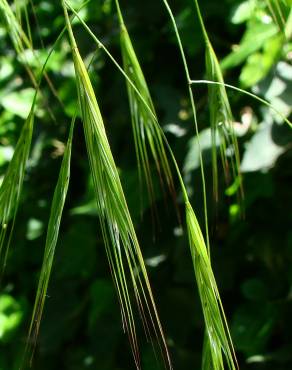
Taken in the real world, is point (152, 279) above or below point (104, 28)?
below

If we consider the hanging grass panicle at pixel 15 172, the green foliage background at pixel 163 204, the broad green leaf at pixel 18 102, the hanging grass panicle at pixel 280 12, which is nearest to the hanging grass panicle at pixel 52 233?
the hanging grass panicle at pixel 15 172

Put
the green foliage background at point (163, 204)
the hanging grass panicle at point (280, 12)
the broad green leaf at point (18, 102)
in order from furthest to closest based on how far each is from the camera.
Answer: the broad green leaf at point (18, 102) < the green foliage background at point (163, 204) < the hanging grass panicle at point (280, 12)

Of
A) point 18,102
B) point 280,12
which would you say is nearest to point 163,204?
point 18,102

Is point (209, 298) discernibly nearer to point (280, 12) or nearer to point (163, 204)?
point (280, 12)

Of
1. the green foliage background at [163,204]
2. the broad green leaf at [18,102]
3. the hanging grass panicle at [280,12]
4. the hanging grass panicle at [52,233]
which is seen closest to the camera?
the hanging grass panicle at [52,233]

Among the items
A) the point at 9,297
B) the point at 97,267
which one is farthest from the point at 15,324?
the point at 97,267

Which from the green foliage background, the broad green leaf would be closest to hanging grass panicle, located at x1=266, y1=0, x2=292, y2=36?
the green foliage background

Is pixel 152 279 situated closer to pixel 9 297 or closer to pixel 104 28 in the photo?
pixel 9 297

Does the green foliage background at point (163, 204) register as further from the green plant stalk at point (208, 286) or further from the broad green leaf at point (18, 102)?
the green plant stalk at point (208, 286)
